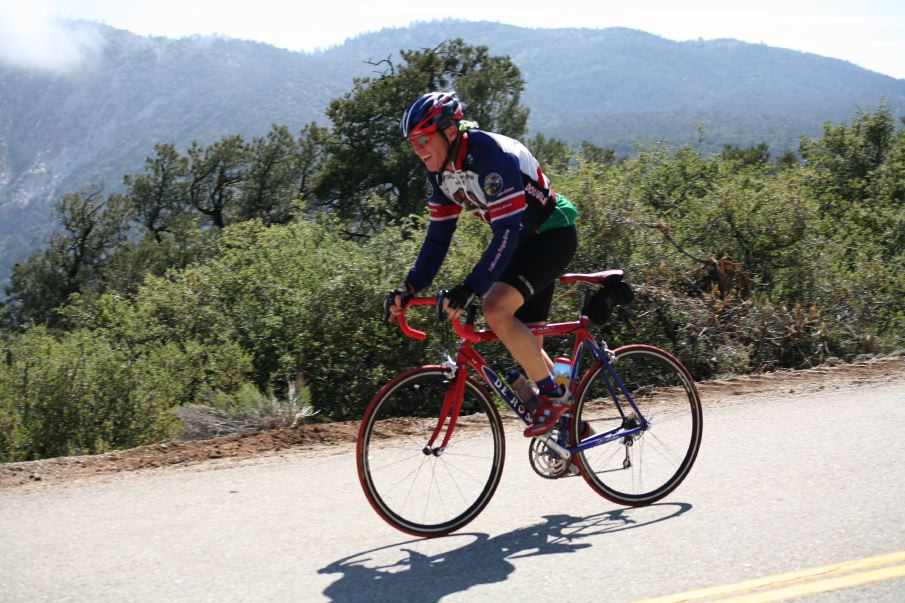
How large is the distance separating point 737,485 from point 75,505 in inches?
155

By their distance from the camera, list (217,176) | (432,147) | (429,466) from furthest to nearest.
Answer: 1. (217,176)
2. (429,466)
3. (432,147)

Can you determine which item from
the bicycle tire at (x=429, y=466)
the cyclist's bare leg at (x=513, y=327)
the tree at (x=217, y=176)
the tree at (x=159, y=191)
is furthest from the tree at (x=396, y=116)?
the cyclist's bare leg at (x=513, y=327)

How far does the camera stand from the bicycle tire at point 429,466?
14.3ft

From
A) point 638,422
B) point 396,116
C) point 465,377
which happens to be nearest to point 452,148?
point 465,377

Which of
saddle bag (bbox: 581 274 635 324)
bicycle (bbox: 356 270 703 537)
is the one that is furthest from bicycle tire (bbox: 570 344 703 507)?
saddle bag (bbox: 581 274 635 324)

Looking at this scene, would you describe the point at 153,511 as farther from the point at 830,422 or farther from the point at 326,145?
the point at 326,145

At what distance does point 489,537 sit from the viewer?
14.3ft

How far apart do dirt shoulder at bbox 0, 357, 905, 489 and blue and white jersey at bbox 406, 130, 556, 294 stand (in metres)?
2.21

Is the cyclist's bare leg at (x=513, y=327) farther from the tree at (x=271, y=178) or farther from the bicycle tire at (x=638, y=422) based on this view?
the tree at (x=271, y=178)

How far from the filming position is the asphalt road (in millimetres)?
3715

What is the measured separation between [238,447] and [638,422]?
3.03 m

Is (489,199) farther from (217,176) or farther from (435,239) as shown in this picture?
(217,176)

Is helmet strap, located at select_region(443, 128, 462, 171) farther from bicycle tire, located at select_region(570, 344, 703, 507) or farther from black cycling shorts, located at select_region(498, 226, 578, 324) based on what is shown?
bicycle tire, located at select_region(570, 344, 703, 507)

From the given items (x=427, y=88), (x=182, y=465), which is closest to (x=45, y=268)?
(x=427, y=88)
